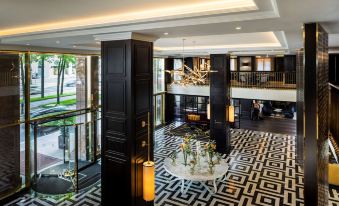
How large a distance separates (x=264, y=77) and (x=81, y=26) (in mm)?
13360

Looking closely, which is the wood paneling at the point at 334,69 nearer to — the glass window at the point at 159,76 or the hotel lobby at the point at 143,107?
the hotel lobby at the point at 143,107

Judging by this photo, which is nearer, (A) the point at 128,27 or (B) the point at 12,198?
(A) the point at 128,27

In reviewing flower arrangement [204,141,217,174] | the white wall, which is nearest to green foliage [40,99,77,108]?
flower arrangement [204,141,217,174]

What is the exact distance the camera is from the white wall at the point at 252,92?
471 inches

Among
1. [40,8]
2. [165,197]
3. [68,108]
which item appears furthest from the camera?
[68,108]

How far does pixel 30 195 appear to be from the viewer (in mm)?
6676

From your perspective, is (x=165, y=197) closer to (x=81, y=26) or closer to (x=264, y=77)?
(x=81, y=26)

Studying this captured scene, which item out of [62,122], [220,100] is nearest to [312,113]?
[220,100]

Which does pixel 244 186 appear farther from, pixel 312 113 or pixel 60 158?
pixel 60 158

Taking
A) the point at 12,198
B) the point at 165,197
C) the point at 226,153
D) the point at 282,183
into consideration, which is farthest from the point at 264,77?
the point at 12,198

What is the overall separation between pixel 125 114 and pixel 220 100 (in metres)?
5.64

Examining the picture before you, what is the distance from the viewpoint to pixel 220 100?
31.5 feet

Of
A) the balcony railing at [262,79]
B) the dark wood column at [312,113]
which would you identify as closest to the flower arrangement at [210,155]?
the dark wood column at [312,113]

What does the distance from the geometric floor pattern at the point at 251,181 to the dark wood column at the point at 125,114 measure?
1.60 metres
